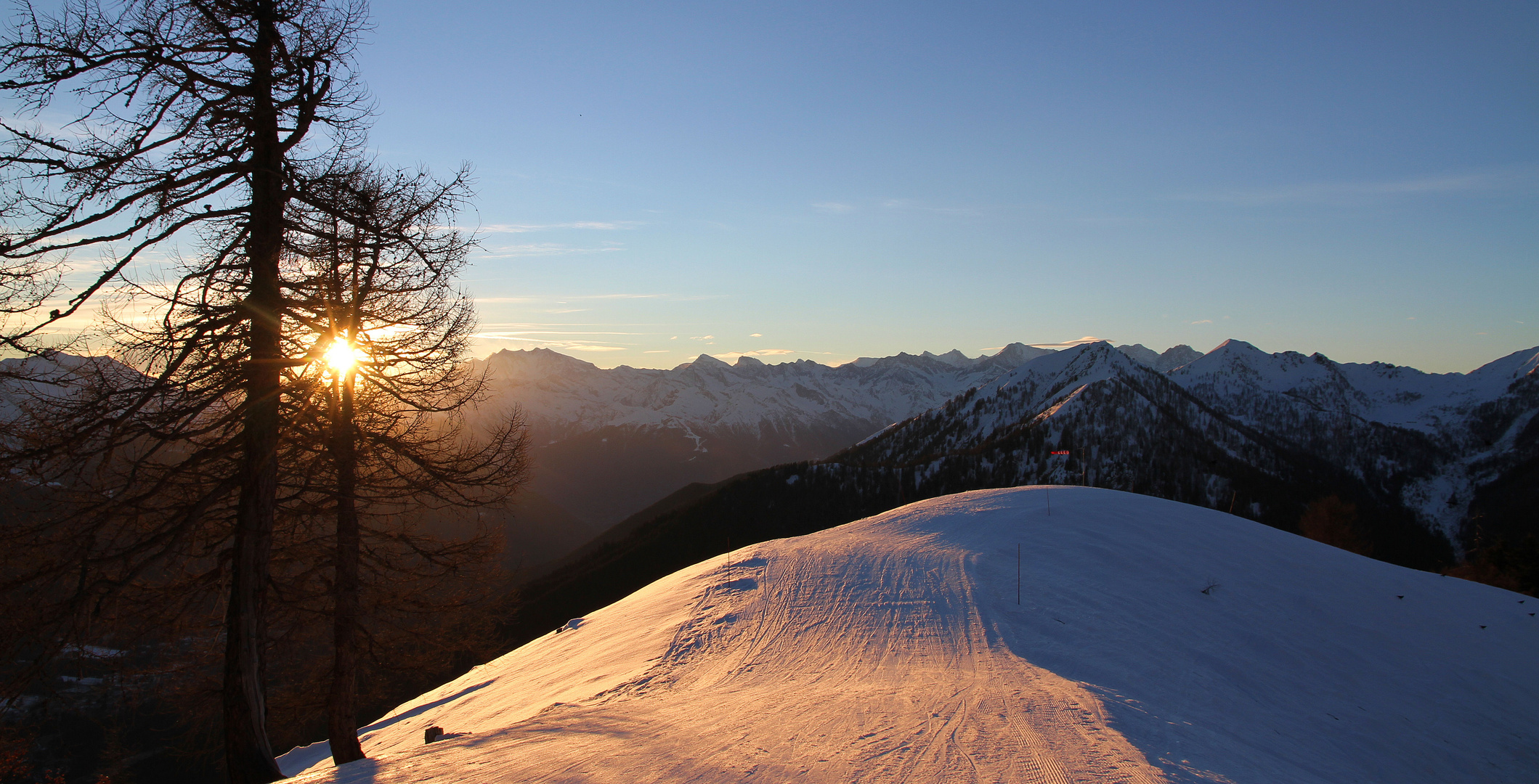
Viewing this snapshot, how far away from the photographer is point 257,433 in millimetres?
8133

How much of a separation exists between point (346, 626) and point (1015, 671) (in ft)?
34.3

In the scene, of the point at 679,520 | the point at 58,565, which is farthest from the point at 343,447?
the point at 679,520

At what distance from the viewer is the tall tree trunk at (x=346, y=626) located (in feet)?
32.2

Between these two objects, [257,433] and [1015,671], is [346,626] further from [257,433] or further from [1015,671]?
[1015,671]

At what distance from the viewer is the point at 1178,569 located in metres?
17.2

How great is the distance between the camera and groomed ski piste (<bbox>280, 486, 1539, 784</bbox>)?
7465 mm

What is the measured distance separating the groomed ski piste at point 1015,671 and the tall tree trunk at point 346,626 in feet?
3.48

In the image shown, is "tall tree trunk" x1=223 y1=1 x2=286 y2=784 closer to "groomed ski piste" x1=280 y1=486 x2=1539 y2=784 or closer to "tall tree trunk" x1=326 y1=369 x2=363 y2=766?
"groomed ski piste" x1=280 y1=486 x2=1539 y2=784

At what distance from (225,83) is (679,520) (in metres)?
118

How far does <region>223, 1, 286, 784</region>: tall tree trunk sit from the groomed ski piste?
1034 millimetres

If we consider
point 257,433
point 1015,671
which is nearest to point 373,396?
point 257,433

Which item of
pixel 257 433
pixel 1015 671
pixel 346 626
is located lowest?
pixel 1015 671

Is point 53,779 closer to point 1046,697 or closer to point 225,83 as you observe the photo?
point 225,83

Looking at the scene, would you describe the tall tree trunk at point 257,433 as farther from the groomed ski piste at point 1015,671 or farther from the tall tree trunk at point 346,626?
the tall tree trunk at point 346,626
